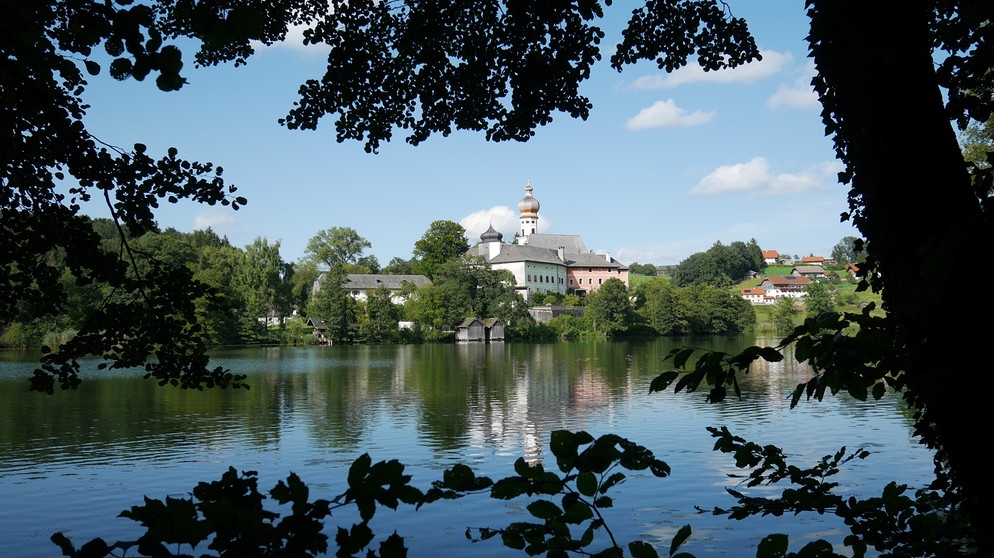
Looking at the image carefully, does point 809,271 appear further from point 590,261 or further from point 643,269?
point 590,261

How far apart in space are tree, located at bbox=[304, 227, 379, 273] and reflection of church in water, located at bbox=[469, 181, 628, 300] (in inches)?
640

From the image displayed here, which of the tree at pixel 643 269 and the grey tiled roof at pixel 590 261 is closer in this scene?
the grey tiled roof at pixel 590 261

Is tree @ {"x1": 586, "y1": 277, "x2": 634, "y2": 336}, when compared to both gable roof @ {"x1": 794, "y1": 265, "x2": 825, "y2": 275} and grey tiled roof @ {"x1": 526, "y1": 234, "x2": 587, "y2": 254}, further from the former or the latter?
gable roof @ {"x1": 794, "y1": 265, "x2": 825, "y2": 275}

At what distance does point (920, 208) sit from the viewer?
6.54ft

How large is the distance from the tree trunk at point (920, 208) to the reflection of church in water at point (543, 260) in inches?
3577

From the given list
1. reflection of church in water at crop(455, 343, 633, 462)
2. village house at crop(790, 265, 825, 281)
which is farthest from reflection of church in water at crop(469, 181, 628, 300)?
reflection of church in water at crop(455, 343, 633, 462)

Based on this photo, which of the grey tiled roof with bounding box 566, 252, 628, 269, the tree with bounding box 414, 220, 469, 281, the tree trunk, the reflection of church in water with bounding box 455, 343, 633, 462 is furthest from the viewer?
the grey tiled roof with bounding box 566, 252, 628, 269

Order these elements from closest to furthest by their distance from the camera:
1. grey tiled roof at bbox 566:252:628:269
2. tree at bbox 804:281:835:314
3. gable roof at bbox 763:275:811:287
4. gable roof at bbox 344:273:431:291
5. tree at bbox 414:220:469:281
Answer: tree at bbox 804:281:835:314
gable roof at bbox 344:273:431:291
tree at bbox 414:220:469:281
grey tiled roof at bbox 566:252:628:269
gable roof at bbox 763:275:811:287

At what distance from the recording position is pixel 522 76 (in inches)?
221

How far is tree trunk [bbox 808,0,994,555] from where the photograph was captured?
181 cm

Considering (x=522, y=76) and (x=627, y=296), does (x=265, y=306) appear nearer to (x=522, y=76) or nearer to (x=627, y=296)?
(x=627, y=296)

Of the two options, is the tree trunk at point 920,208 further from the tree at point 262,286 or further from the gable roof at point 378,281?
the gable roof at point 378,281

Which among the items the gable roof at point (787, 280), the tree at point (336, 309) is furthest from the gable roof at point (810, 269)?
the tree at point (336, 309)

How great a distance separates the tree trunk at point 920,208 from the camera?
1.81m
